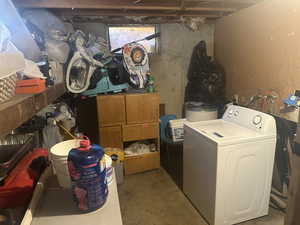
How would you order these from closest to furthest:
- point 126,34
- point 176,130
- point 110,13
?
point 110,13
point 176,130
point 126,34

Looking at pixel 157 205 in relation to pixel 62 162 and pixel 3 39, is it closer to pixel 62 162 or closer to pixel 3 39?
pixel 62 162

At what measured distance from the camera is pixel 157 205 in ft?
7.72

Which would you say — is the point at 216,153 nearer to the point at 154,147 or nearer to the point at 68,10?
the point at 154,147

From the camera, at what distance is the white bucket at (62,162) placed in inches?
41.0

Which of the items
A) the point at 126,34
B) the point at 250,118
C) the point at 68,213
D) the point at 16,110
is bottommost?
the point at 68,213

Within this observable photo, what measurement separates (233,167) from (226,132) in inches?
12.4

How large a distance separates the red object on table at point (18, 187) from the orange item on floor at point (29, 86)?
1.29 ft

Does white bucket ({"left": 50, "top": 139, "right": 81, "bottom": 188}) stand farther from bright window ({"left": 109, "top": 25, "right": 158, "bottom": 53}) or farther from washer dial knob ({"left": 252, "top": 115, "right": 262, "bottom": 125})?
bright window ({"left": 109, "top": 25, "right": 158, "bottom": 53})

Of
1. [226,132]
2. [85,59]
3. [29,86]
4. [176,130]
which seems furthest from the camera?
[176,130]

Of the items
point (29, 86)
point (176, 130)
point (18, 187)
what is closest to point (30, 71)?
point (29, 86)

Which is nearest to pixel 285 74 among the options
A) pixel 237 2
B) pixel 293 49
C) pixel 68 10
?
pixel 293 49

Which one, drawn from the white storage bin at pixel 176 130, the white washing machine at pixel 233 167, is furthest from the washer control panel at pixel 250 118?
the white storage bin at pixel 176 130

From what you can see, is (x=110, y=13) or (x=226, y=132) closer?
(x=226, y=132)

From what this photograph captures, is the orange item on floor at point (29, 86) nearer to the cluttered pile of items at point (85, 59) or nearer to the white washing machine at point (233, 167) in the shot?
the cluttered pile of items at point (85, 59)
